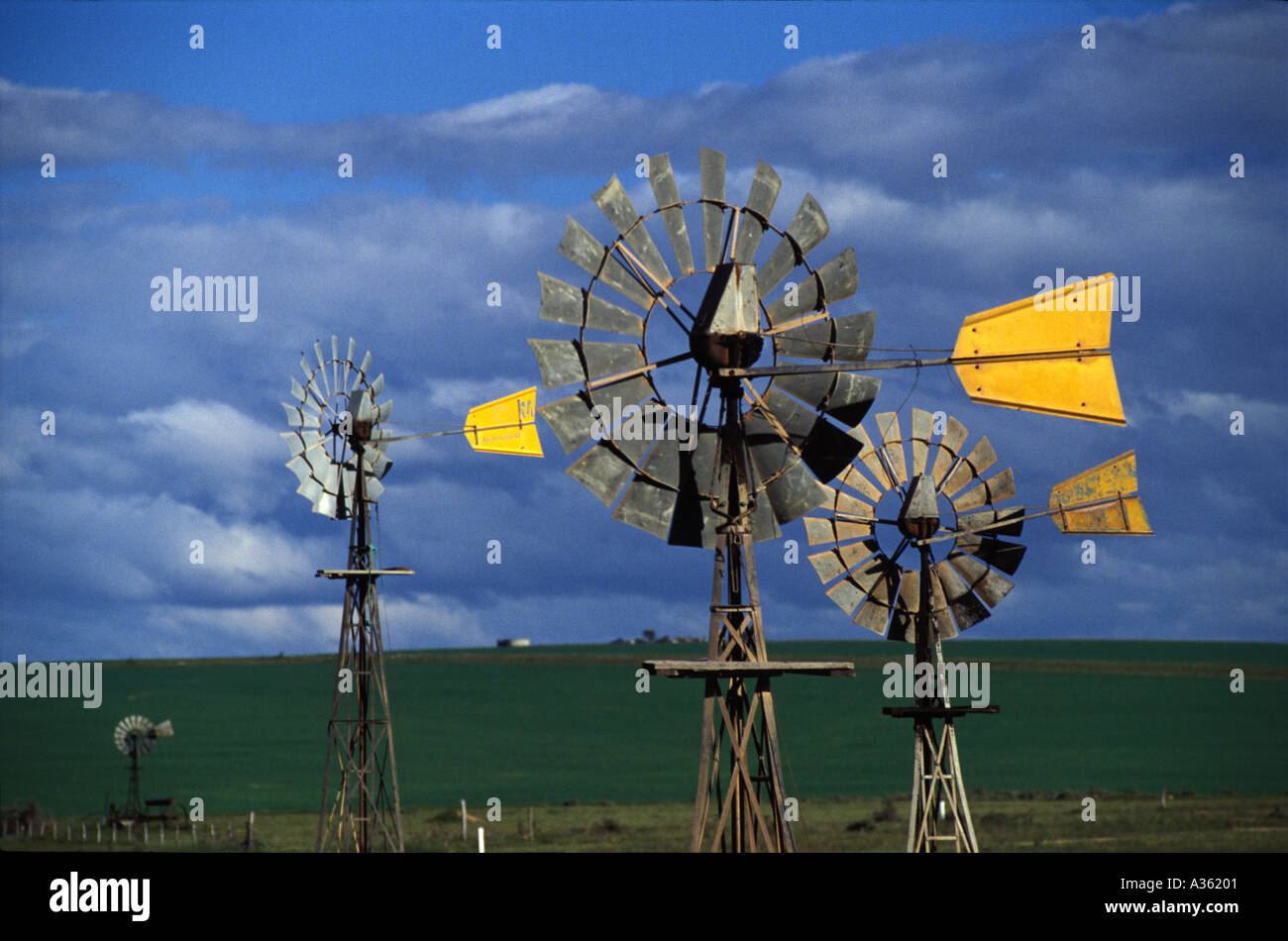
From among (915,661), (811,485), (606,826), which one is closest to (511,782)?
(606,826)

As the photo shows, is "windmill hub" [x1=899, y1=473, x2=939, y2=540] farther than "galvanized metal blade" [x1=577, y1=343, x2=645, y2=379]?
Yes

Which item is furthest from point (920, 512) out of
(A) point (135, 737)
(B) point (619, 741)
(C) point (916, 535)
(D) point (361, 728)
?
(B) point (619, 741)

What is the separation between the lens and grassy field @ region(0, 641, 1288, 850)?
2063 inches

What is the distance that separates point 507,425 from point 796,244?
8.30 meters

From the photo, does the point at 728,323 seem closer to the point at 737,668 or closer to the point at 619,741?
the point at 737,668

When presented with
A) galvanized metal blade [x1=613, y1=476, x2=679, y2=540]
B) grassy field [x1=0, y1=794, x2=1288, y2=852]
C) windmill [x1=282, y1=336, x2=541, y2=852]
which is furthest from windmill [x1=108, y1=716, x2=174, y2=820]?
galvanized metal blade [x1=613, y1=476, x2=679, y2=540]

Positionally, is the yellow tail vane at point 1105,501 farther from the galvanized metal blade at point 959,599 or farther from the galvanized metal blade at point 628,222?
the galvanized metal blade at point 628,222

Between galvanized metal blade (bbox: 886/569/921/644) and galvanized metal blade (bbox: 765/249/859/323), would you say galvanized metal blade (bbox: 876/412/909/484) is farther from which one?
galvanized metal blade (bbox: 765/249/859/323)

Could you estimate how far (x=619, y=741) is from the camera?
7238cm

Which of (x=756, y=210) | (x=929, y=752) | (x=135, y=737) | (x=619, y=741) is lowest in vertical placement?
(x=619, y=741)

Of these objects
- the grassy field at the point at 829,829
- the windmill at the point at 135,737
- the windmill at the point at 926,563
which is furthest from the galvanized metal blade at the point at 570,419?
the windmill at the point at 135,737

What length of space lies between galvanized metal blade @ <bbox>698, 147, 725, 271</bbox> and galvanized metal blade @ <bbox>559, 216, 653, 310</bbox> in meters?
0.66
